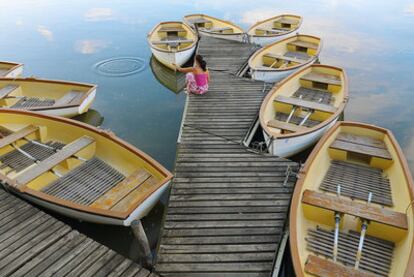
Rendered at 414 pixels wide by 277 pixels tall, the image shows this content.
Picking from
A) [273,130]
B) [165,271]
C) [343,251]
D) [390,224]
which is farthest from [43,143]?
[390,224]

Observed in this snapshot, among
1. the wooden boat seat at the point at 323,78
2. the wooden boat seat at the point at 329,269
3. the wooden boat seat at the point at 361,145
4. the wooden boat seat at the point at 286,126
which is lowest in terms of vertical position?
the wooden boat seat at the point at 329,269

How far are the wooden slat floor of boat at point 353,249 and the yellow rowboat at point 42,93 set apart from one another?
25.1ft

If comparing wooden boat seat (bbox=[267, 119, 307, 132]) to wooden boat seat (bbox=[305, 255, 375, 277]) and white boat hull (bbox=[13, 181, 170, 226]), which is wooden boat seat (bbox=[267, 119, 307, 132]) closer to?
white boat hull (bbox=[13, 181, 170, 226])

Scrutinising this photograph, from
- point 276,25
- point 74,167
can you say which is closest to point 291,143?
point 74,167

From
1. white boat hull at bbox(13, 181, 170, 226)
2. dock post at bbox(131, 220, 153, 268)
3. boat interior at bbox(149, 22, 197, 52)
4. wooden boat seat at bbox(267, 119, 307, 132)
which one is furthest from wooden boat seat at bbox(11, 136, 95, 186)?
boat interior at bbox(149, 22, 197, 52)

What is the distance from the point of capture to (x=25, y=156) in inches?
308

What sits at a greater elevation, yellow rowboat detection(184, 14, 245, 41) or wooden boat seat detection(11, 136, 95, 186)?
yellow rowboat detection(184, 14, 245, 41)

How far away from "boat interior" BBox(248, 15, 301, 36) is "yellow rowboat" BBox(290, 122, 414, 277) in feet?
33.2

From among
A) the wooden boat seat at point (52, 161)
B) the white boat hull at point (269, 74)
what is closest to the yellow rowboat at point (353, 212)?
the white boat hull at point (269, 74)

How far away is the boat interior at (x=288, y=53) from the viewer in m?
12.5

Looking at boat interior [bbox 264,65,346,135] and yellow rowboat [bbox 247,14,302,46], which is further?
yellow rowboat [bbox 247,14,302,46]

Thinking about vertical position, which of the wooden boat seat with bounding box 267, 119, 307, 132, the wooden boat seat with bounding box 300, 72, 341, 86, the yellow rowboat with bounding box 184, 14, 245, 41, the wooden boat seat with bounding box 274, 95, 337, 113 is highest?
the yellow rowboat with bounding box 184, 14, 245, 41

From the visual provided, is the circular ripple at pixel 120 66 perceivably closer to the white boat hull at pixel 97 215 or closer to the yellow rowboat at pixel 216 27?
the yellow rowboat at pixel 216 27

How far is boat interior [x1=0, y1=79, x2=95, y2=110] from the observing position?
1051 centimetres
